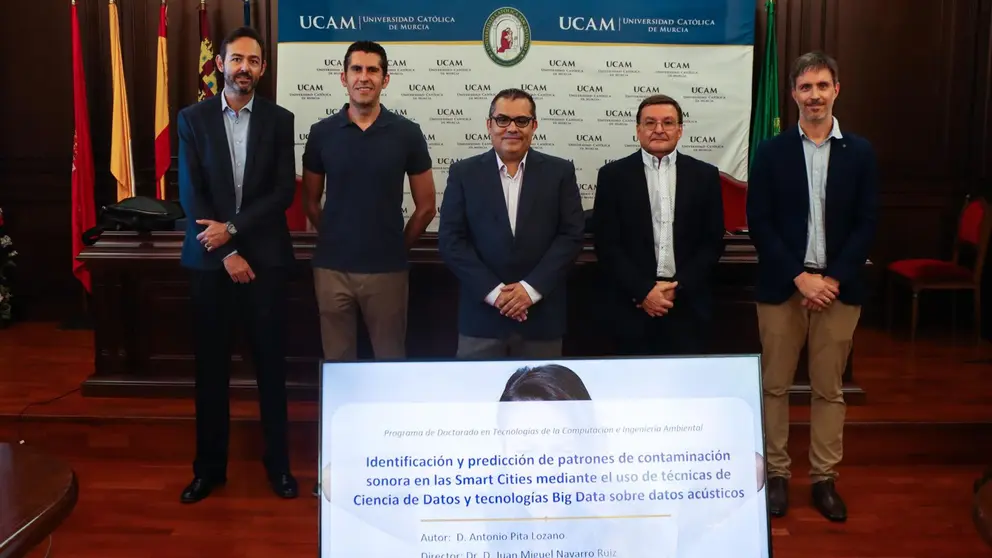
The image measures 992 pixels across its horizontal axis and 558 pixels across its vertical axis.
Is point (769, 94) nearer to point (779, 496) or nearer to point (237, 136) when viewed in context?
point (779, 496)

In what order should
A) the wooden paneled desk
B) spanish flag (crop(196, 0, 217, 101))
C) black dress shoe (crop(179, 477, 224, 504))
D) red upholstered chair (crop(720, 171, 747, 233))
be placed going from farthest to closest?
red upholstered chair (crop(720, 171, 747, 233)), spanish flag (crop(196, 0, 217, 101)), black dress shoe (crop(179, 477, 224, 504)), the wooden paneled desk

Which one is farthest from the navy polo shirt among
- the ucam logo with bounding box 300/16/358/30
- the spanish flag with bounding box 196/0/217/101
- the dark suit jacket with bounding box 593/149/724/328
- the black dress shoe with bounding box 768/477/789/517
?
the spanish flag with bounding box 196/0/217/101

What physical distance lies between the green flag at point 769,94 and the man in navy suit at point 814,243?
7.89ft

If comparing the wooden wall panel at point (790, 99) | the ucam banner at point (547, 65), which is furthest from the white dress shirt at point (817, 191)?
the wooden wall panel at point (790, 99)

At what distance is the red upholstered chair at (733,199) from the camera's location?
16.9 feet

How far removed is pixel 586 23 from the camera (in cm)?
510

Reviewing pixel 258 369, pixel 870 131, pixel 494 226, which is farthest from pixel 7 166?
pixel 870 131

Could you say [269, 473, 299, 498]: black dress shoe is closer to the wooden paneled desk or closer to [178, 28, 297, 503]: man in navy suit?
[178, 28, 297, 503]: man in navy suit

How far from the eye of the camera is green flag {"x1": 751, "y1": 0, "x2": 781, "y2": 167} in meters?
5.07

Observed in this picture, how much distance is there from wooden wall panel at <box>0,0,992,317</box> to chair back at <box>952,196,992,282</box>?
0.99ft

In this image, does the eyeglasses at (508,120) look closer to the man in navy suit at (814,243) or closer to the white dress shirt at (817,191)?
the man in navy suit at (814,243)

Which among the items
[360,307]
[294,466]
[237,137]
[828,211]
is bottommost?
[294,466]

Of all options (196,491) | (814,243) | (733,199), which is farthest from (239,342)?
(733,199)

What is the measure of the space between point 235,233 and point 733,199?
3321 mm
